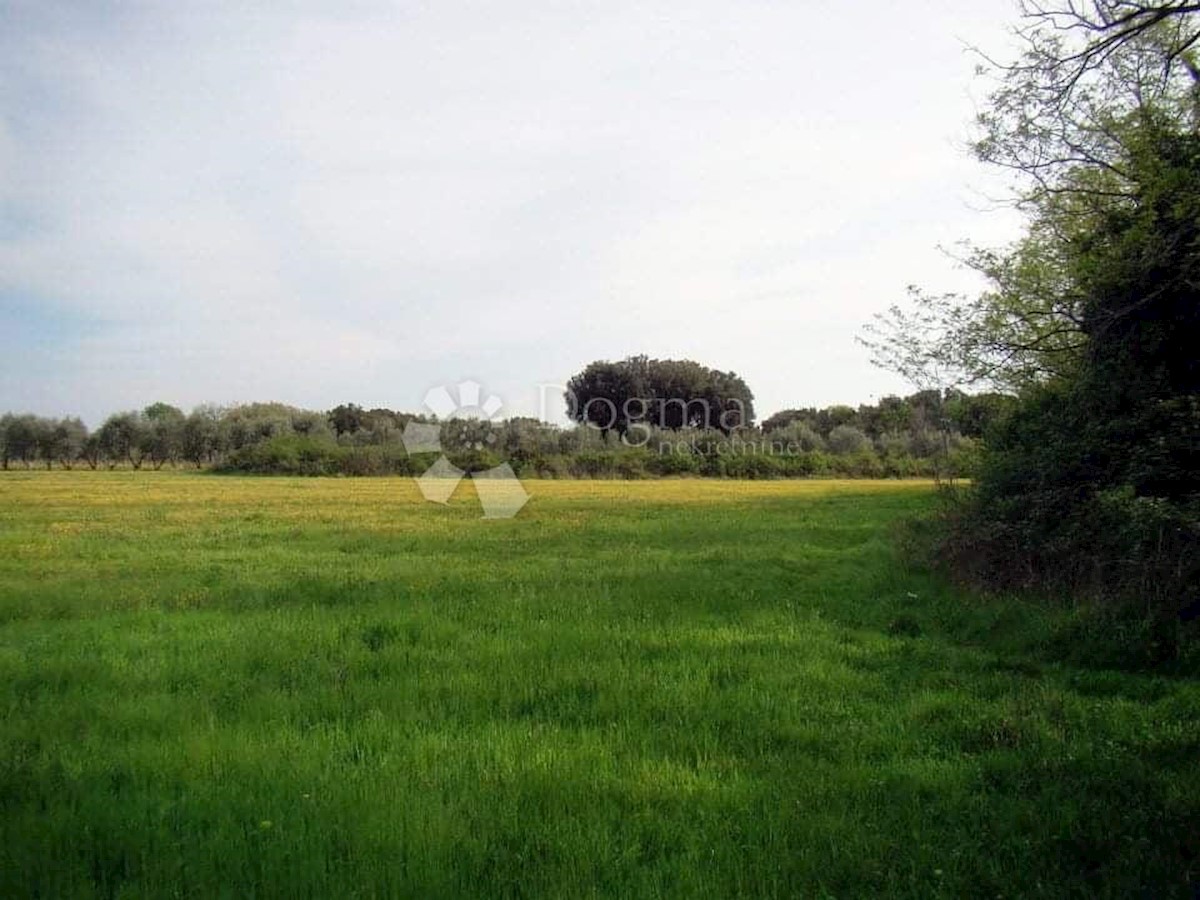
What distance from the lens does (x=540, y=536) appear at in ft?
63.0

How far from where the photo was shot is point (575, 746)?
5.30 metres

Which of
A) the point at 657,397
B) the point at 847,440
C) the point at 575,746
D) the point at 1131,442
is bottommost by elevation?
the point at 575,746

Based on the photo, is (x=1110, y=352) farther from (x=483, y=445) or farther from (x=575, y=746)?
(x=483, y=445)

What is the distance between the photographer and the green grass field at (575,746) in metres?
3.80

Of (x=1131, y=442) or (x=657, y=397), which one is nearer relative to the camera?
(x=1131, y=442)

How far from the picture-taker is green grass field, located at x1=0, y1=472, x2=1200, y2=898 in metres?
3.80

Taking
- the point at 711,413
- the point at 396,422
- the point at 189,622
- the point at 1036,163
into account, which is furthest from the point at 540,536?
the point at 396,422

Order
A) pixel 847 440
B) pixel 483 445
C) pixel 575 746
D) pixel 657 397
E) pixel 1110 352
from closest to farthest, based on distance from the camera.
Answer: pixel 575 746
pixel 1110 352
pixel 483 445
pixel 847 440
pixel 657 397

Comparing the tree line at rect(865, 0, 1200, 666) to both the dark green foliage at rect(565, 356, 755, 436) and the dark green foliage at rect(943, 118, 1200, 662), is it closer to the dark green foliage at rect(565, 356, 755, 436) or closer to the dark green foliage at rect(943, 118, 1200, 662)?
the dark green foliage at rect(943, 118, 1200, 662)

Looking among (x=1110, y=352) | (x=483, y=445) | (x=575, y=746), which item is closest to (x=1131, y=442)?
(x=1110, y=352)

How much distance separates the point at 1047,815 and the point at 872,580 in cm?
822

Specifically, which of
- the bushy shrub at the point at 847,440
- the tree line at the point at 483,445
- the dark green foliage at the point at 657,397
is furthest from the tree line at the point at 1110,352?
the dark green foliage at the point at 657,397

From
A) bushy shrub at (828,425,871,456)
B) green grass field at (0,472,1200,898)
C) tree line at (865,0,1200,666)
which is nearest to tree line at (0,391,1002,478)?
bushy shrub at (828,425,871,456)

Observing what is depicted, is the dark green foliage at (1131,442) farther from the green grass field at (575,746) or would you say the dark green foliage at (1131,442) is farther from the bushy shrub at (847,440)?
the bushy shrub at (847,440)
